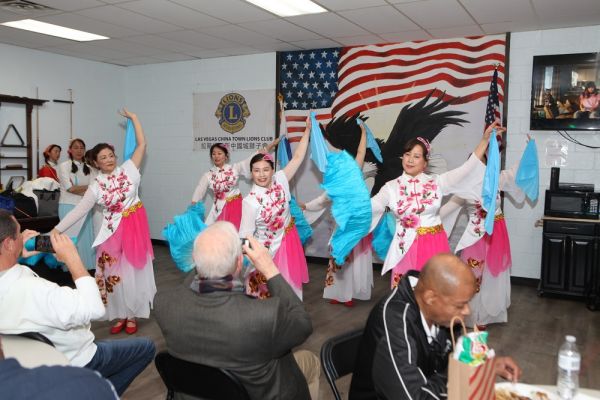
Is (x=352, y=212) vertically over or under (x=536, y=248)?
over

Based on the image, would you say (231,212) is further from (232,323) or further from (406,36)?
(232,323)

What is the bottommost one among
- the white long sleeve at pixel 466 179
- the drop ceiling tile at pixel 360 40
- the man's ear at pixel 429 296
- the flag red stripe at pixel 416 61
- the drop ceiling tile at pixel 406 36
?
the man's ear at pixel 429 296

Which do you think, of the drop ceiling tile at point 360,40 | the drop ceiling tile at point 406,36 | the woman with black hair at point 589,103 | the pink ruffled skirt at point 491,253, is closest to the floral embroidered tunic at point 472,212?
the pink ruffled skirt at point 491,253

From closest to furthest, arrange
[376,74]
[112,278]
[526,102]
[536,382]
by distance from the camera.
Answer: [536,382] < [112,278] < [526,102] < [376,74]

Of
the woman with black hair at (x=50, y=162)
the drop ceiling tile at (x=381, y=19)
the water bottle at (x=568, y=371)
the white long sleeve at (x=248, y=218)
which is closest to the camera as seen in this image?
the water bottle at (x=568, y=371)

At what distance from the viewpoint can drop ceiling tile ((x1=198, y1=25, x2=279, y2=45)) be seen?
18.5ft

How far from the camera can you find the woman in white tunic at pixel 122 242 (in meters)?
4.09

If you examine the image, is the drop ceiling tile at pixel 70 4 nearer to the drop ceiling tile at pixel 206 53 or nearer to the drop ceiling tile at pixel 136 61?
the drop ceiling tile at pixel 206 53

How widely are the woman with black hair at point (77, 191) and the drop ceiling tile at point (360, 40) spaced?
3327 mm

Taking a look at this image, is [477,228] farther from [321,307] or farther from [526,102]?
→ [526,102]

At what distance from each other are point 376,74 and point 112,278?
3.95 metres

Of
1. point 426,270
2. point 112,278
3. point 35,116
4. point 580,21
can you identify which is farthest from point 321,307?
point 35,116

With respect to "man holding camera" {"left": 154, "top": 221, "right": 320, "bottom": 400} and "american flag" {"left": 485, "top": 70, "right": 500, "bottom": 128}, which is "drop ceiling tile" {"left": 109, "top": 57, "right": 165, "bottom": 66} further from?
"man holding camera" {"left": 154, "top": 221, "right": 320, "bottom": 400}

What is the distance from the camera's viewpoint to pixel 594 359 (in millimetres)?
3598
